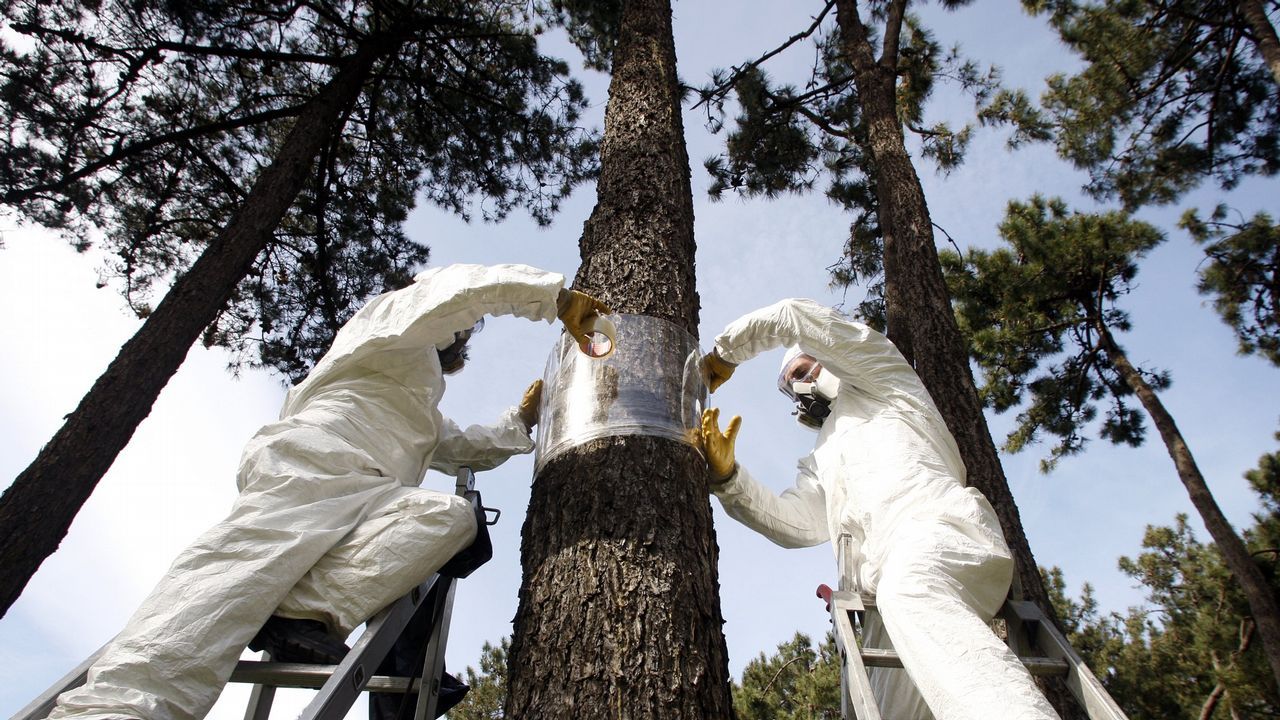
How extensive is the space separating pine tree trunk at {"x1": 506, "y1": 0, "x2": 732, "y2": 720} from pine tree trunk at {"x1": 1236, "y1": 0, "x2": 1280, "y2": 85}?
16.6 feet

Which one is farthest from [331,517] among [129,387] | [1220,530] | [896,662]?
[1220,530]

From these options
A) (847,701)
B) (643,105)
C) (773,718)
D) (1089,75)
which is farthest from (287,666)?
A: (1089,75)

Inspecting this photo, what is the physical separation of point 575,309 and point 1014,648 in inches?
64.5

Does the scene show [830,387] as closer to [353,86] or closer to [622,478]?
[622,478]

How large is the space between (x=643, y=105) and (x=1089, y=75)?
5513mm

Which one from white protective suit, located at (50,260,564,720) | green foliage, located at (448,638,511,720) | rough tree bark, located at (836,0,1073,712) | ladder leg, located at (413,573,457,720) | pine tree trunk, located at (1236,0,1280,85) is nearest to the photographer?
white protective suit, located at (50,260,564,720)

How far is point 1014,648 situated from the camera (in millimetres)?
2422

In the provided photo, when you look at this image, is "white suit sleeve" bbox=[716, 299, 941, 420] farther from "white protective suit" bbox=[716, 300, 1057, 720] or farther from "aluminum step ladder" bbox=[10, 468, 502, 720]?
"aluminum step ladder" bbox=[10, 468, 502, 720]

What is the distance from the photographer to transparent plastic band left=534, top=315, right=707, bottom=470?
240 centimetres

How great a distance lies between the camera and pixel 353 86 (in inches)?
231

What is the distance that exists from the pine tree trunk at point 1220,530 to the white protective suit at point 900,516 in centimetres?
456

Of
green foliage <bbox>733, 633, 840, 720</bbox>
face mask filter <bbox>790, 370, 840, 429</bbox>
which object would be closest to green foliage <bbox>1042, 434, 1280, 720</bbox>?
green foliage <bbox>733, 633, 840, 720</bbox>

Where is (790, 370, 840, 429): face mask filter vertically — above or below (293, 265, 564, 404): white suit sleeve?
above

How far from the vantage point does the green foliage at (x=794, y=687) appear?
311 inches
